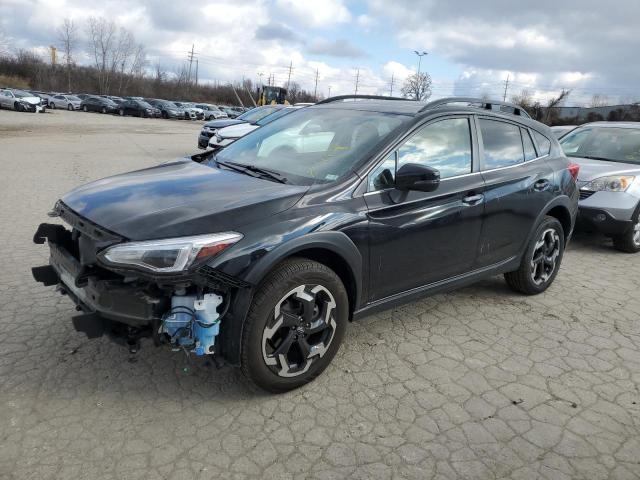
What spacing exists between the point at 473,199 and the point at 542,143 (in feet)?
4.88

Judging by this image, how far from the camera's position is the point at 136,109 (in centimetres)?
4722

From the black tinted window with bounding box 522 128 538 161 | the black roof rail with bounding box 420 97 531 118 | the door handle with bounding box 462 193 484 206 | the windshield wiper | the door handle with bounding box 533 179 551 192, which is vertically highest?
the black roof rail with bounding box 420 97 531 118

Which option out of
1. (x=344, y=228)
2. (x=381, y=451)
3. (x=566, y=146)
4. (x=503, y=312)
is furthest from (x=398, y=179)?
(x=566, y=146)

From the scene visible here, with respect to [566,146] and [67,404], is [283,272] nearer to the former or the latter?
[67,404]

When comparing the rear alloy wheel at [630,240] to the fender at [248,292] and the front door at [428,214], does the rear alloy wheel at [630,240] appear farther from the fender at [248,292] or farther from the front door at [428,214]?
the fender at [248,292]

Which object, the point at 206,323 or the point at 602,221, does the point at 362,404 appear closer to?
the point at 206,323

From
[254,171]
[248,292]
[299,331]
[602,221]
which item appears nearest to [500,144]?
[254,171]

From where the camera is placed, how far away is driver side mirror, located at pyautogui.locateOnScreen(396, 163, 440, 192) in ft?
10.7

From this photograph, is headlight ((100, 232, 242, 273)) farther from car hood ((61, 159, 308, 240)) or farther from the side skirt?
the side skirt

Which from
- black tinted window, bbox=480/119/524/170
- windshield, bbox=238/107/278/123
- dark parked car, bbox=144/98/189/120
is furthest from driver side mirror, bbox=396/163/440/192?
dark parked car, bbox=144/98/189/120

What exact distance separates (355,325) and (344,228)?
1288 millimetres

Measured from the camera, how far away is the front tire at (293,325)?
2871 millimetres

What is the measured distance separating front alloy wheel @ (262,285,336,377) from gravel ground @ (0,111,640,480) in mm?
218

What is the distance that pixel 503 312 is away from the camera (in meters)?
4.62
